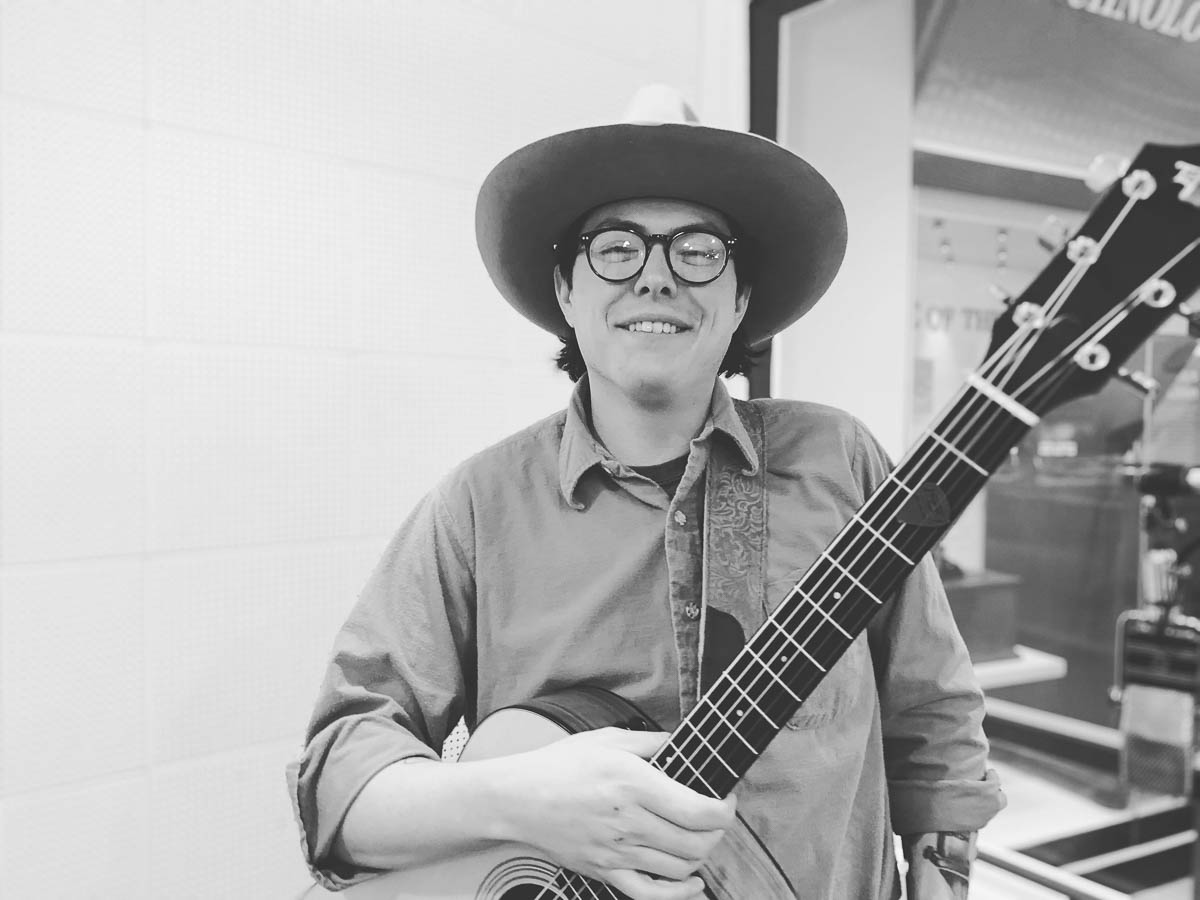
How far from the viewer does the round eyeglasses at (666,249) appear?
3.05 feet

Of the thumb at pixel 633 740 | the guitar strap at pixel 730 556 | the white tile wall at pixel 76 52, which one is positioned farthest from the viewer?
the white tile wall at pixel 76 52

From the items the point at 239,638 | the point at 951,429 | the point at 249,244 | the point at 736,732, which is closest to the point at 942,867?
the point at 736,732

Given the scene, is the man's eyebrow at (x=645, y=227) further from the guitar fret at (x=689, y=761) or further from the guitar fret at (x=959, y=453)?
the guitar fret at (x=689, y=761)

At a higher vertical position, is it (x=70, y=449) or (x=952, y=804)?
(x=70, y=449)

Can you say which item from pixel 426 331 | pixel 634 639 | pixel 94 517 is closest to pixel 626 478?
pixel 634 639

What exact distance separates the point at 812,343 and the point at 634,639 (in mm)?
1270

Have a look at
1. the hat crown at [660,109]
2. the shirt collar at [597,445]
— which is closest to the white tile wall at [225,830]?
the shirt collar at [597,445]

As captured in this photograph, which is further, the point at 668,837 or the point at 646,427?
the point at 646,427

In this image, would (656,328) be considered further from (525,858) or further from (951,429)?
(525,858)

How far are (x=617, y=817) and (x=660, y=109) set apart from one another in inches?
30.8

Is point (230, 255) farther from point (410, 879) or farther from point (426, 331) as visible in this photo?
point (410, 879)

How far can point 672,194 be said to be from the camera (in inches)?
38.2

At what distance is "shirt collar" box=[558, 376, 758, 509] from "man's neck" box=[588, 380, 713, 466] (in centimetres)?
1

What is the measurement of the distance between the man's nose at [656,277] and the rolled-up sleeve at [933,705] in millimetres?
435
